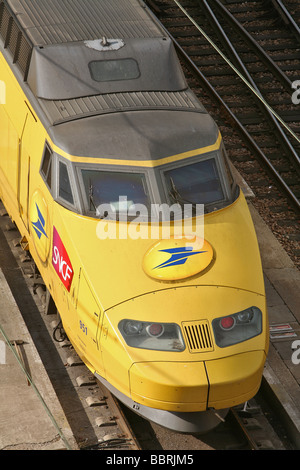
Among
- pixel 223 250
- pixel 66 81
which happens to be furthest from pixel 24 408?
pixel 66 81

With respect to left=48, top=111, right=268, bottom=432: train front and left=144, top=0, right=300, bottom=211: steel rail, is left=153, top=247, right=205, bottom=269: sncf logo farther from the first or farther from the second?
left=144, top=0, right=300, bottom=211: steel rail

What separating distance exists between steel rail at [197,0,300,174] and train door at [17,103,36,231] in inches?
230

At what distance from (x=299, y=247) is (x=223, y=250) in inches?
188

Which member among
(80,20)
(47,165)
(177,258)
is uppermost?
(80,20)

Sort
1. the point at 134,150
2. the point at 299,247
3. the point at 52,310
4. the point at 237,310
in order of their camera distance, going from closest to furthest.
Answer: the point at 237,310
the point at 134,150
the point at 52,310
the point at 299,247

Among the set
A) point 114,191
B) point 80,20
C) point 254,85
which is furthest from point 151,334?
point 254,85

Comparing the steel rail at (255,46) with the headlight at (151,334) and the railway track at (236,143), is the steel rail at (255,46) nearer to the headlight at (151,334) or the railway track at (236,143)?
the railway track at (236,143)

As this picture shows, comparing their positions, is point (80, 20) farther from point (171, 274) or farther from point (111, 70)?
point (171, 274)

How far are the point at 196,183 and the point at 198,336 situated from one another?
8.48 ft

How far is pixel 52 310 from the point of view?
48.5ft

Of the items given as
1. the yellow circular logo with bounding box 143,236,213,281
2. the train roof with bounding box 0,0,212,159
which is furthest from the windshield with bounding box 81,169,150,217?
the yellow circular logo with bounding box 143,236,213,281

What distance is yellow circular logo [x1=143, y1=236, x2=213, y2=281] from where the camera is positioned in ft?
39.4

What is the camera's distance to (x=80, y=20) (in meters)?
15.0
